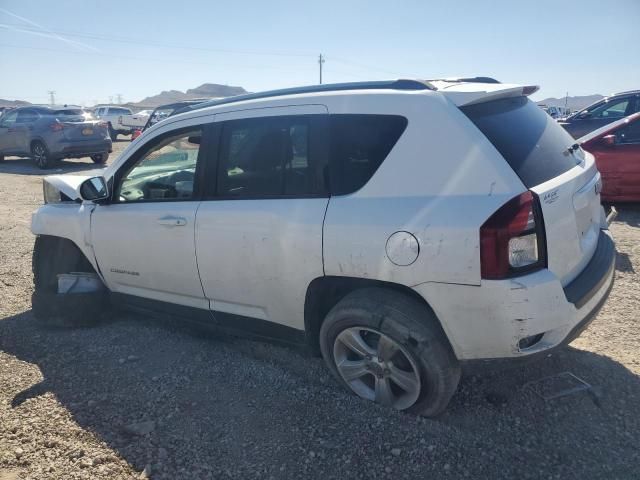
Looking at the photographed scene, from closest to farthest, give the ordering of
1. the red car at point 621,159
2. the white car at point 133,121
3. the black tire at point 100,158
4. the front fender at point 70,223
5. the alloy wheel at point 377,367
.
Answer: the alloy wheel at point 377,367 < the front fender at point 70,223 < the red car at point 621,159 < the black tire at point 100,158 < the white car at point 133,121

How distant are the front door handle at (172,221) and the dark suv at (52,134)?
1283 centimetres

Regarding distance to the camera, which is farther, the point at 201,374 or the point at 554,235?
the point at 201,374

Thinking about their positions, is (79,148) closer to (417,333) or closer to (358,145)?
(358,145)

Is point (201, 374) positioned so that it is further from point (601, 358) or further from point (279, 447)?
point (601, 358)

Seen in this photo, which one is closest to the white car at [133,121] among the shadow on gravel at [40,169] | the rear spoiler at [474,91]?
the shadow on gravel at [40,169]

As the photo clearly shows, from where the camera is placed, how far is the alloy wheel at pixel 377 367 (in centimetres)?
274

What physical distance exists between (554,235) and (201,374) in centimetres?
235

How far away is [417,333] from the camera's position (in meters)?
2.57

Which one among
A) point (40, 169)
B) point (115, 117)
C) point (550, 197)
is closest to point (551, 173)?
point (550, 197)

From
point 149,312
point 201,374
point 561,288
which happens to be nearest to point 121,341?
point 149,312

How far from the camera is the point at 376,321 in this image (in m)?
2.67

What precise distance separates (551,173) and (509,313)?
2.59ft

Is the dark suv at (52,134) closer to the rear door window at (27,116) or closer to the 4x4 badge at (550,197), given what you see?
the rear door window at (27,116)

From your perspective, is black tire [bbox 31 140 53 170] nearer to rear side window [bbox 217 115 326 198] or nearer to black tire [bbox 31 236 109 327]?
black tire [bbox 31 236 109 327]
